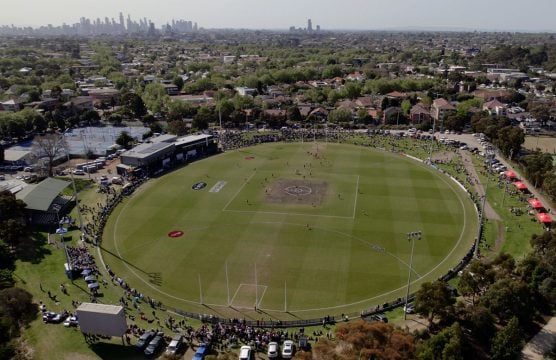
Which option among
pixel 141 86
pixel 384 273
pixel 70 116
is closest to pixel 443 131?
pixel 384 273

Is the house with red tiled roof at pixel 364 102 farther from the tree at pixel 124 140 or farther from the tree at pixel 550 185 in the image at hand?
the tree at pixel 550 185

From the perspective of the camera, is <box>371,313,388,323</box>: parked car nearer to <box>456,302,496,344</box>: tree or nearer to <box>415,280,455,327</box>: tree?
<box>415,280,455,327</box>: tree

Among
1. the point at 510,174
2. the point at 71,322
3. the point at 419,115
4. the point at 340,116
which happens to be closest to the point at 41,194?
the point at 71,322

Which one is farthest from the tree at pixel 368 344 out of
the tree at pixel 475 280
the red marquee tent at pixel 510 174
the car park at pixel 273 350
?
the red marquee tent at pixel 510 174

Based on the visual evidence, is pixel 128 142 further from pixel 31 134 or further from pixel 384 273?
pixel 384 273


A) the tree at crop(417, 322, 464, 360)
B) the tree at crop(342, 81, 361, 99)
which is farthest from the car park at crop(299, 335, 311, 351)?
the tree at crop(342, 81, 361, 99)
